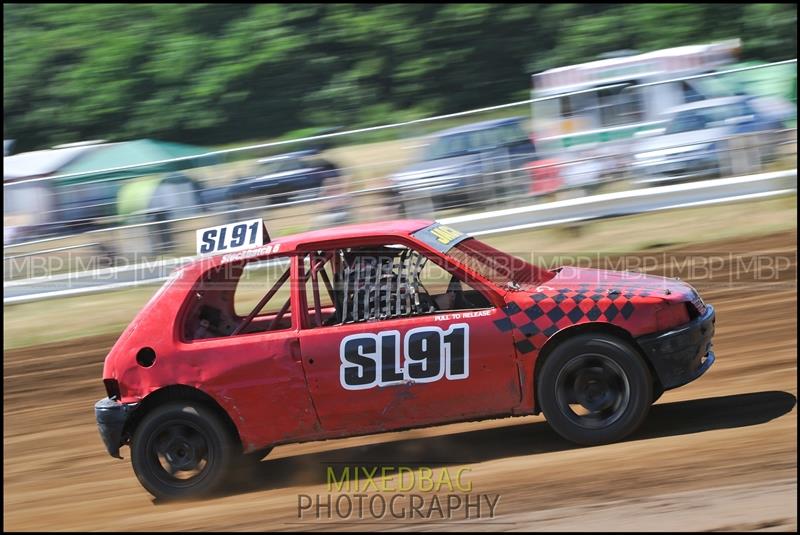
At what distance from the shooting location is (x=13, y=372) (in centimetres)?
945

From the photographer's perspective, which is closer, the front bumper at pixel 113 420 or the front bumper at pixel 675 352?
the front bumper at pixel 675 352

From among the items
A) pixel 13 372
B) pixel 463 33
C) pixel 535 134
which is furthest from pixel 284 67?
pixel 13 372

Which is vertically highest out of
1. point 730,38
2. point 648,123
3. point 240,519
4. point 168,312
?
point 730,38

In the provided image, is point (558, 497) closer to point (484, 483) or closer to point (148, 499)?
point (484, 483)

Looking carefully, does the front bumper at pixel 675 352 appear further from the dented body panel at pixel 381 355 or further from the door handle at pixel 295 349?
the door handle at pixel 295 349

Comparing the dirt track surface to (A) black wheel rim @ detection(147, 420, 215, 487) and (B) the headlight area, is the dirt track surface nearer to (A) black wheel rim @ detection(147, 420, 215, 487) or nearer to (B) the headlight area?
(A) black wheel rim @ detection(147, 420, 215, 487)

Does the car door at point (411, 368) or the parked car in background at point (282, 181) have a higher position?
the parked car in background at point (282, 181)

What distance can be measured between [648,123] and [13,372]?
7.05 meters

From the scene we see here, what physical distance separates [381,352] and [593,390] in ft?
4.12

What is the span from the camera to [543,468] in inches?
219

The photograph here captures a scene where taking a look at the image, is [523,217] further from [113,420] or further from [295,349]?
[113,420]

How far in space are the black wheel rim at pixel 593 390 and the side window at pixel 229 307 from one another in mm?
1728

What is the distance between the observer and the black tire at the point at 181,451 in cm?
587

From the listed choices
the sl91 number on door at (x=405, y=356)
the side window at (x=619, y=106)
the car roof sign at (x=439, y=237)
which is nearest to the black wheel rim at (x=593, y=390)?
the sl91 number on door at (x=405, y=356)
